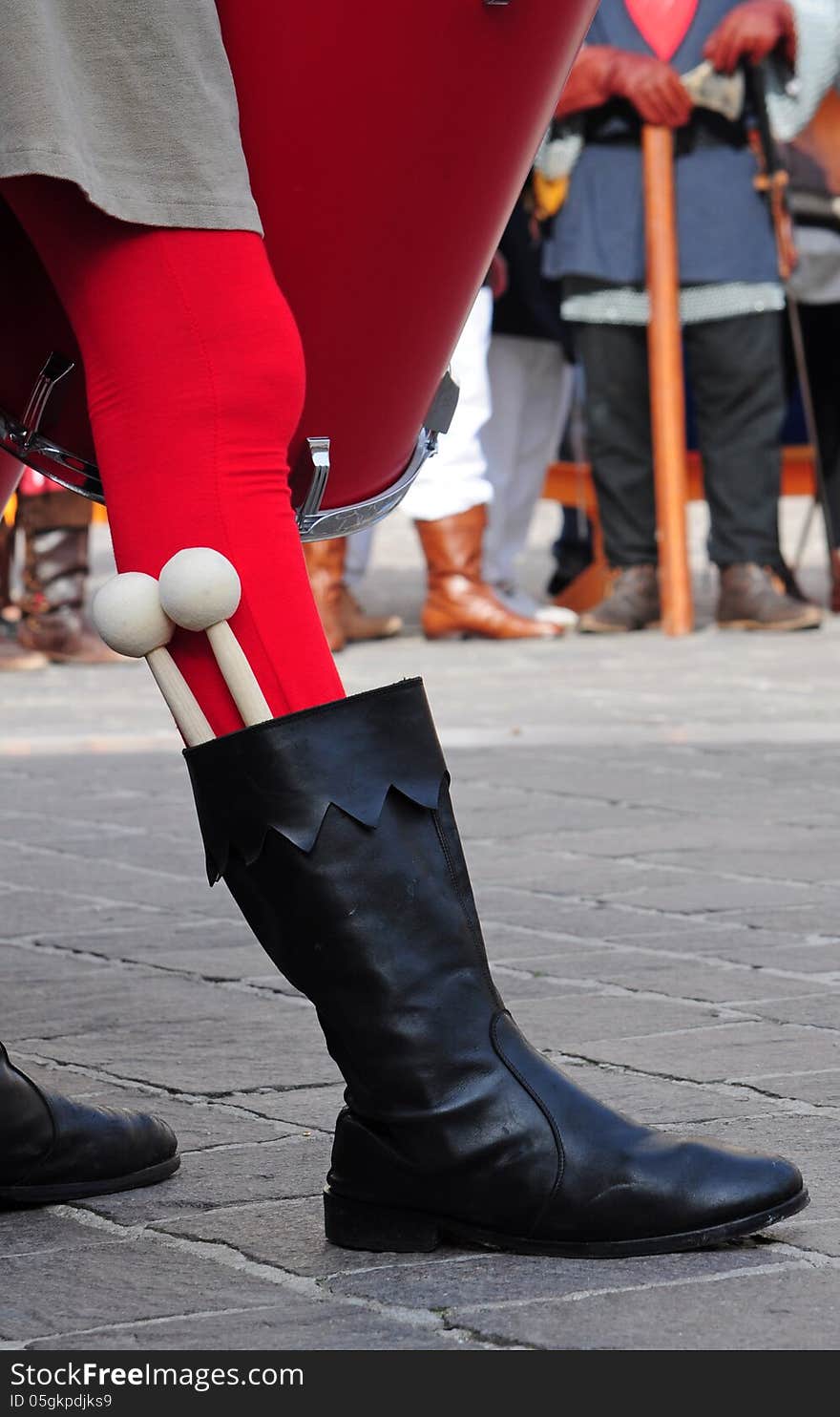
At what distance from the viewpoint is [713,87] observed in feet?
23.0

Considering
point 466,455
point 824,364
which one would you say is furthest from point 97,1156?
point 824,364

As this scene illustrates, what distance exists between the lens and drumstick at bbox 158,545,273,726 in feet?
4.97

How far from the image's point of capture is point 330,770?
5.04 feet

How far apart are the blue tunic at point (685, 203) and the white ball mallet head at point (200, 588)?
590 cm

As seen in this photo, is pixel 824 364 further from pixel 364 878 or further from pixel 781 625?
pixel 364 878

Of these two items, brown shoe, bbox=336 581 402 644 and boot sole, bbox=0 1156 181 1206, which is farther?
brown shoe, bbox=336 581 402 644

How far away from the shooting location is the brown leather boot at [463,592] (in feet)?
23.4

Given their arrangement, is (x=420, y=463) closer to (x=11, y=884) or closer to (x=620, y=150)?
(x=11, y=884)

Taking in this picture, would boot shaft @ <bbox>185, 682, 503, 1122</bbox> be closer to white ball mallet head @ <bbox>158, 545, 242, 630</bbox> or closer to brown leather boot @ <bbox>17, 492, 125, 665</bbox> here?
white ball mallet head @ <bbox>158, 545, 242, 630</bbox>

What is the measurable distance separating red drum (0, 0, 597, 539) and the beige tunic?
0.07 meters

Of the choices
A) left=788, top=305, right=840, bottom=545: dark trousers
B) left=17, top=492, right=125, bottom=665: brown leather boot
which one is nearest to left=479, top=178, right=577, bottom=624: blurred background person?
left=788, top=305, right=840, bottom=545: dark trousers

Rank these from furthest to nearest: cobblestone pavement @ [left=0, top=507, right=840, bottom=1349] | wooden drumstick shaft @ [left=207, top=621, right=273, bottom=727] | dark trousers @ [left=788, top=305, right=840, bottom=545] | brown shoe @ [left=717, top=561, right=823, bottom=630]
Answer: dark trousers @ [left=788, top=305, right=840, bottom=545] < brown shoe @ [left=717, top=561, right=823, bottom=630] < wooden drumstick shaft @ [left=207, top=621, right=273, bottom=727] < cobblestone pavement @ [left=0, top=507, right=840, bottom=1349]

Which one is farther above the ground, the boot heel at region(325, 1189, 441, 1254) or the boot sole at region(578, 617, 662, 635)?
the boot heel at region(325, 1189, 441, 1254)

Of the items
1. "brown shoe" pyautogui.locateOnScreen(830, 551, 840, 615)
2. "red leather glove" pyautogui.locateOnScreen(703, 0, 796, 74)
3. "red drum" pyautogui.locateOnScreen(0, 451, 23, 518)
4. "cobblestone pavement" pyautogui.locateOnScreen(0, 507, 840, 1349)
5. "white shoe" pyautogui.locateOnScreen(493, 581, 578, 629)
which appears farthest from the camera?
"brown shoe" pyautogui.locateOnScreen(830, 551, 840, 615)
